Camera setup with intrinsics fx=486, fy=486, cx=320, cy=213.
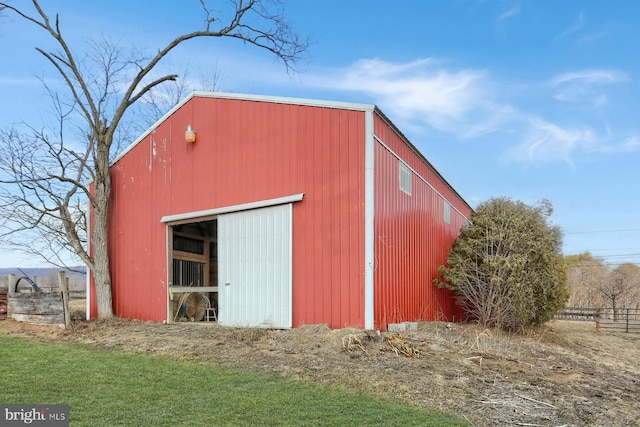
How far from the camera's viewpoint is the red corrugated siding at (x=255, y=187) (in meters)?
8.43

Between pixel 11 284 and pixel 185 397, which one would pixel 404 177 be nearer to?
pixel 185 397

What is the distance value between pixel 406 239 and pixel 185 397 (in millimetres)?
6247

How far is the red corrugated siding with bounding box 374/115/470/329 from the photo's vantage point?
28.5 ft

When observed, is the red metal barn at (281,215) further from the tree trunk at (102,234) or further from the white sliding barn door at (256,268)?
the tree trunk at (102,234)

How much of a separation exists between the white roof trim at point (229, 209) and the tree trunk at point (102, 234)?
193 cm

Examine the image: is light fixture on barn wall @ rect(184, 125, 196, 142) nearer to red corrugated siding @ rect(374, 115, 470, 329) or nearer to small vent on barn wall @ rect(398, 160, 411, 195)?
red corrugated siding @ rect(374, 115, 470, 329)

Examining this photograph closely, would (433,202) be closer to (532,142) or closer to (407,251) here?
(407,251)

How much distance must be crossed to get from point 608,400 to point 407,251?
5.15 metres

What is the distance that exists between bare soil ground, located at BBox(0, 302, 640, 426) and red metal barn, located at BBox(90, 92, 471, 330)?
753 mm

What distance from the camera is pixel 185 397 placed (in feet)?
16.2

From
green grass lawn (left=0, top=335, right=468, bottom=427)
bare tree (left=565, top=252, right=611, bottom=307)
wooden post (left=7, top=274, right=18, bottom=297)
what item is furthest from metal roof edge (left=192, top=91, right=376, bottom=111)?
bare tree (left=565, top=252, right=611, bottom=307)

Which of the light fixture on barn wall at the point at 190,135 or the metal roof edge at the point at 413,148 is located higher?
the light fixture on barn wall at the point at 190,135

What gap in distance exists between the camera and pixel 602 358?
970 centimetres

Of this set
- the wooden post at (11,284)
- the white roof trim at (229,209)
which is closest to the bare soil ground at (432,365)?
the white roof trim at (229,209)
